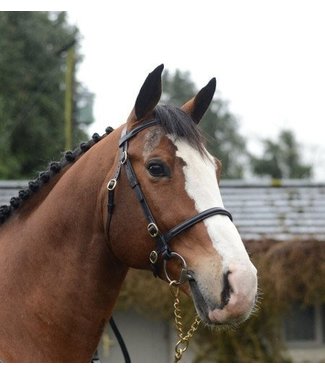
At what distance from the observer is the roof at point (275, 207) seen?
14.0 metres

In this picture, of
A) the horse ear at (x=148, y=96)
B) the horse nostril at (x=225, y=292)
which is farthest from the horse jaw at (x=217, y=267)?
the horse ear at (x=148, y=96)

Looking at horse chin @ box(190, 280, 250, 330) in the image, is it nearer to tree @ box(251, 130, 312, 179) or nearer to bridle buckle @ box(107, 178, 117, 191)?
bridle buckle @ box(107, 178, 117, 191)

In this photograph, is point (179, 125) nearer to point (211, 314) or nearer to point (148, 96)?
point (148, 96)

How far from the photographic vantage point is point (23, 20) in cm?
2583

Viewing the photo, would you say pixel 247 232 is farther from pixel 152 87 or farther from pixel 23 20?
pixel 23 20

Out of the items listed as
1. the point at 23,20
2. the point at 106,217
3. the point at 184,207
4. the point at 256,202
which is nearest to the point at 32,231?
the point at 106,217

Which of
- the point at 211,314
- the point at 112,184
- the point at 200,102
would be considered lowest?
the point at 211,314

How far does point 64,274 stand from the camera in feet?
11.3

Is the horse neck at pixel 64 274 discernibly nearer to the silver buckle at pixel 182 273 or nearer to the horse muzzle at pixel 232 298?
the silver buckle at pixel 182 273

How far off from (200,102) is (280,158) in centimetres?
3926

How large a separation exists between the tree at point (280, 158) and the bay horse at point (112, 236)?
1513 inches

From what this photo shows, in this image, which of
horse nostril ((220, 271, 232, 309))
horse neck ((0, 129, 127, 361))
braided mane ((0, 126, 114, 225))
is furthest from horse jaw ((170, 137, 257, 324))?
braided mane ((0, 126, 114, 225))

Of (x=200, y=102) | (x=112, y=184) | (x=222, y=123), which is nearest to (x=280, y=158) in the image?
(x=222, y=123)

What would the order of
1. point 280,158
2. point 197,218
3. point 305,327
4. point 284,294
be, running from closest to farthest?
point 197,218 → point 284,294 → point 305,327 → point 280,158
